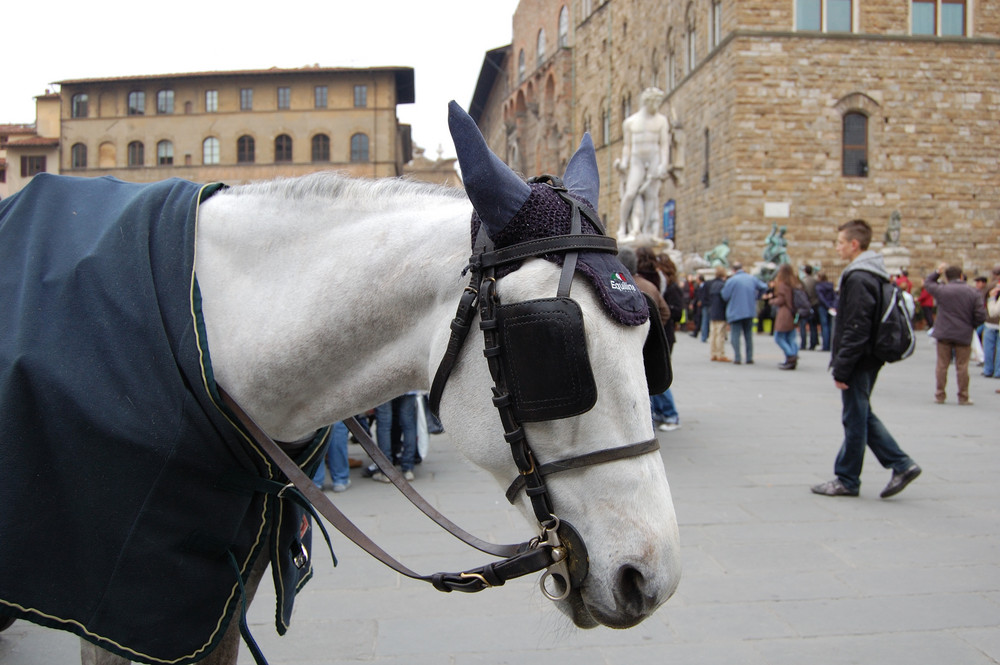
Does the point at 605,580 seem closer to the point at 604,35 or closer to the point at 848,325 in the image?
the point at 848,325

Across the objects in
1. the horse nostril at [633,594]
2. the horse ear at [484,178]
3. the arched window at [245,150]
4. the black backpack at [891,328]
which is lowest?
the horse nostril at [633,594]

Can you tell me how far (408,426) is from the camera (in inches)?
231

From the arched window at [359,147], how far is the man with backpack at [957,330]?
38.0 meters

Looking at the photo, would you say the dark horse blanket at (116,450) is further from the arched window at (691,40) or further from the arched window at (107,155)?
the arched window at (107,155)

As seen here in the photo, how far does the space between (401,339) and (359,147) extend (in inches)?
1759

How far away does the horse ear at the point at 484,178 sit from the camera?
131 cm

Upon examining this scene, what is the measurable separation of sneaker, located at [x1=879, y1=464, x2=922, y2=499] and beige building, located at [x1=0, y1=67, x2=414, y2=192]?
40.5 metres

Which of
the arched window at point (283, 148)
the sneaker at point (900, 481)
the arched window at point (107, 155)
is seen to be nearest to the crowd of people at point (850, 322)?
the sneaker at point (900, 481)

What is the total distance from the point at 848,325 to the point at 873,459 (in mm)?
1866

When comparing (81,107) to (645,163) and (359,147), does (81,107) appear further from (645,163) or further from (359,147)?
(645,163)

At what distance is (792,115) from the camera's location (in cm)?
2289

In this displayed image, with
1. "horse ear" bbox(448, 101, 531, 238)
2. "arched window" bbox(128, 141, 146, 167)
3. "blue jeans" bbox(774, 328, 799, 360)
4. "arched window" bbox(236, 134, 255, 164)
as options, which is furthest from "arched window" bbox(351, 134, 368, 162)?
"horse ear" bbox(448, 101, 531, 238)

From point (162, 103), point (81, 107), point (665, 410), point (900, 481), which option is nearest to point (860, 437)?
point (900, 481)

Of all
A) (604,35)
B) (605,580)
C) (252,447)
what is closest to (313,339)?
(252,447)
